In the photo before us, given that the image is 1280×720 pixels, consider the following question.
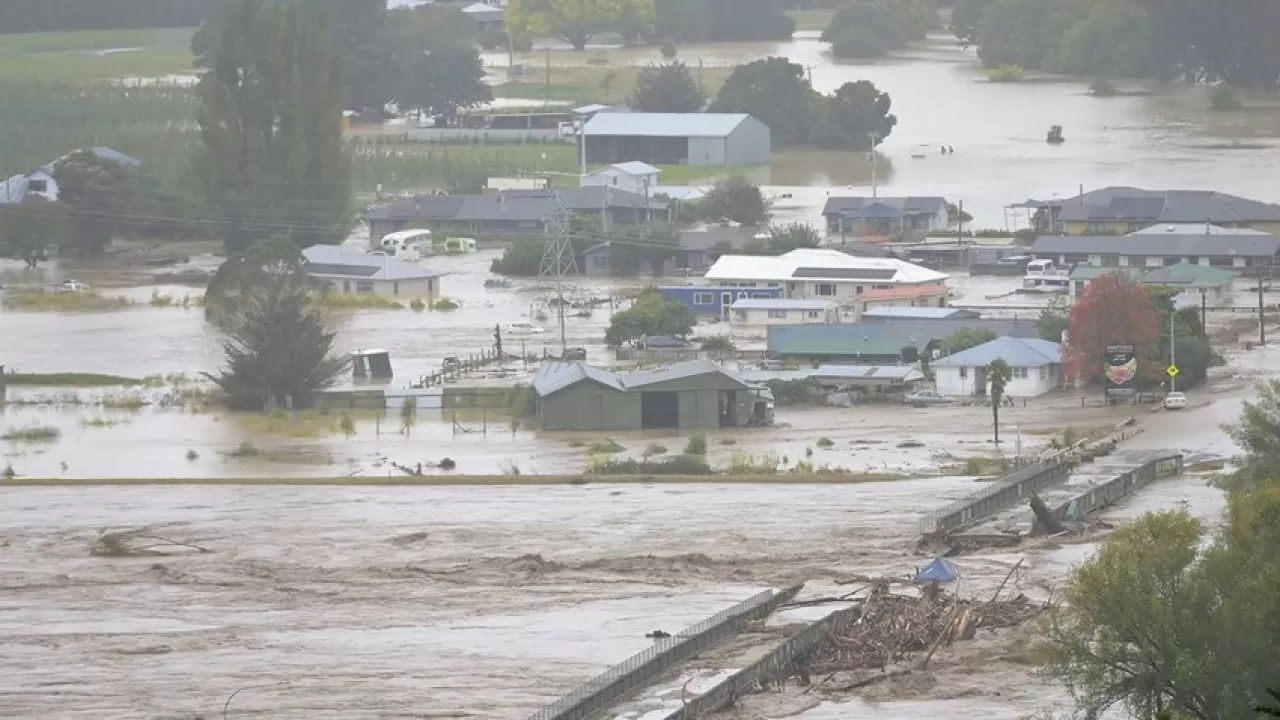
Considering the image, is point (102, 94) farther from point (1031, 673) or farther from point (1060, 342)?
point (1031, 673)

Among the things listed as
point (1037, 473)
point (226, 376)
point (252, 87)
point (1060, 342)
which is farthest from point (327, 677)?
point (252, 87)

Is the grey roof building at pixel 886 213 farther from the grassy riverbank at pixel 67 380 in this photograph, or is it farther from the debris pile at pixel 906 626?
the debris pile at pixel 906 626

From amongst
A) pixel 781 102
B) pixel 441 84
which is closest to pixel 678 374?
pixel 781 102

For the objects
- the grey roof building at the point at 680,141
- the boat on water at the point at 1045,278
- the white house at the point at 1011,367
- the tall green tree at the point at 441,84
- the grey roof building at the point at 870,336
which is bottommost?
the white house at the point at 1011,367

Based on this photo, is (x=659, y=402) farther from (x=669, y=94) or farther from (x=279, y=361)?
(x=669, y=94)

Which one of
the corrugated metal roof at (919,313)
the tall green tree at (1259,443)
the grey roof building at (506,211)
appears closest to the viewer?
the tall green tree at (1259,443)

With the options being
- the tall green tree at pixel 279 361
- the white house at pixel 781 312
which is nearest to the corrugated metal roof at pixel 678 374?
the tall green tree at pixel 279 361
